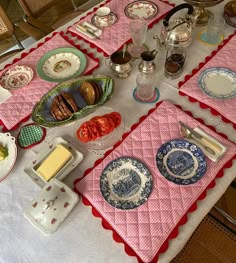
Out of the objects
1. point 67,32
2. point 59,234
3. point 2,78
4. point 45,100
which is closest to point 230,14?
point 67,32

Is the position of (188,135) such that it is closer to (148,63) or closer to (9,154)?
(148,63)

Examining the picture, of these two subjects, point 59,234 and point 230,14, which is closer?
point 59,234

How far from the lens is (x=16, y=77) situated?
0.98 m

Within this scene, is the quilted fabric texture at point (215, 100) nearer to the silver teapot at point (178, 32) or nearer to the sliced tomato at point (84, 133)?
the silver teapot at point (178, 32)

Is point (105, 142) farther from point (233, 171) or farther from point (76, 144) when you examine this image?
point (233, 171)

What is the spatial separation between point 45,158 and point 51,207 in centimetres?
15

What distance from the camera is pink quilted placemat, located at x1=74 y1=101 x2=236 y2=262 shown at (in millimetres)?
634

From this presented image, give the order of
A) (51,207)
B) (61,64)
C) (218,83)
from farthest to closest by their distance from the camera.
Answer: (61,64), (218,83), (51,207)

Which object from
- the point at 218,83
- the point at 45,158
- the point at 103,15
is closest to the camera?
the point at 45,158

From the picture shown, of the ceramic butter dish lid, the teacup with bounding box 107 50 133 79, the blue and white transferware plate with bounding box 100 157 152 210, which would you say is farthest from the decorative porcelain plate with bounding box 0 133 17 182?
the teacup with bounding box 107 50 133 79

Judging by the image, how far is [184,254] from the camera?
2.83 ft

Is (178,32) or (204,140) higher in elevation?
(178,32)

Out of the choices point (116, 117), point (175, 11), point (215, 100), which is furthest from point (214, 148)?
point (175, 11)

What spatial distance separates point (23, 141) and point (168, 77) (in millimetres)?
505
